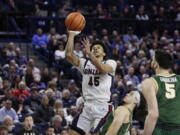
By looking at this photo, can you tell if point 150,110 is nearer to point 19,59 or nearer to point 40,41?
point 19,59

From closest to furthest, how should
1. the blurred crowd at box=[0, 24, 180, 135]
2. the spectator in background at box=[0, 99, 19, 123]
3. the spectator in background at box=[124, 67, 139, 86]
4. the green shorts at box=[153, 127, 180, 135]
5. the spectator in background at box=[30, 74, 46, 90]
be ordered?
the green shorts at box=[153, 127, 180, 135], the spectator in background at box=[0, 99, 19, 123], the blurred crowd at box=[0, 24, 180, 135], the spectator in background at box=[30, 74, 46, 90], the spectator in background at box=[124, 67, 139, 86]

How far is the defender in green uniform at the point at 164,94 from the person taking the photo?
9.02 m

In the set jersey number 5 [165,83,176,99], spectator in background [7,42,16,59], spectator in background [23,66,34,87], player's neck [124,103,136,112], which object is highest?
jersey number 5 [165,83,176,99]

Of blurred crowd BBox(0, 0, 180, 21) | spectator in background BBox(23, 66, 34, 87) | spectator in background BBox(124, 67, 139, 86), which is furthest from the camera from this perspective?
blurred crowd BBox(0, 0, 180, 21)

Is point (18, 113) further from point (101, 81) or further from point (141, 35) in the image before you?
point (141, 35)

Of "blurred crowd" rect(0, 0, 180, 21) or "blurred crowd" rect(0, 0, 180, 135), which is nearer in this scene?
"blurred crowd" rect(0, 0, 180, 135)

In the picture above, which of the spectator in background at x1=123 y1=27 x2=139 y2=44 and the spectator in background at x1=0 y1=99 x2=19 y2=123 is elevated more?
the spectator in background at x1=123 y1=27 x2=139 y2=44

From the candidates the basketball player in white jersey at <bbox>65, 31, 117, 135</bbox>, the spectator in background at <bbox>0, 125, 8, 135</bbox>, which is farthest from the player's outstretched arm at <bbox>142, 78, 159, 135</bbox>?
the spectator in background at <bbox>0, 125, 8, 135</bbox>

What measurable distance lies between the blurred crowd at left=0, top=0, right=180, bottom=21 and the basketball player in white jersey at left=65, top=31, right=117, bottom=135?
14.5m

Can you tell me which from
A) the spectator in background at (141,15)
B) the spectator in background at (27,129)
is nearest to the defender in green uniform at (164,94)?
the spectator in background at (27,129)

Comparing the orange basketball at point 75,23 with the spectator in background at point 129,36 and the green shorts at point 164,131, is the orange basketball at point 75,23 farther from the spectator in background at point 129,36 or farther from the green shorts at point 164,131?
the spectator in background at point 129,36

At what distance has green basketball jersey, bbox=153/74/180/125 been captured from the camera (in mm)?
9195

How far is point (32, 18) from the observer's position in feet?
83.8

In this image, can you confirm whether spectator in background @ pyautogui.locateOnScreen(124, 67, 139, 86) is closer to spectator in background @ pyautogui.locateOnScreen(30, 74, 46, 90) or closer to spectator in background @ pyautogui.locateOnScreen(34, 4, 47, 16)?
spectator in background @ pyautogui.locateOnScreen(30, 74, 46, 90)
